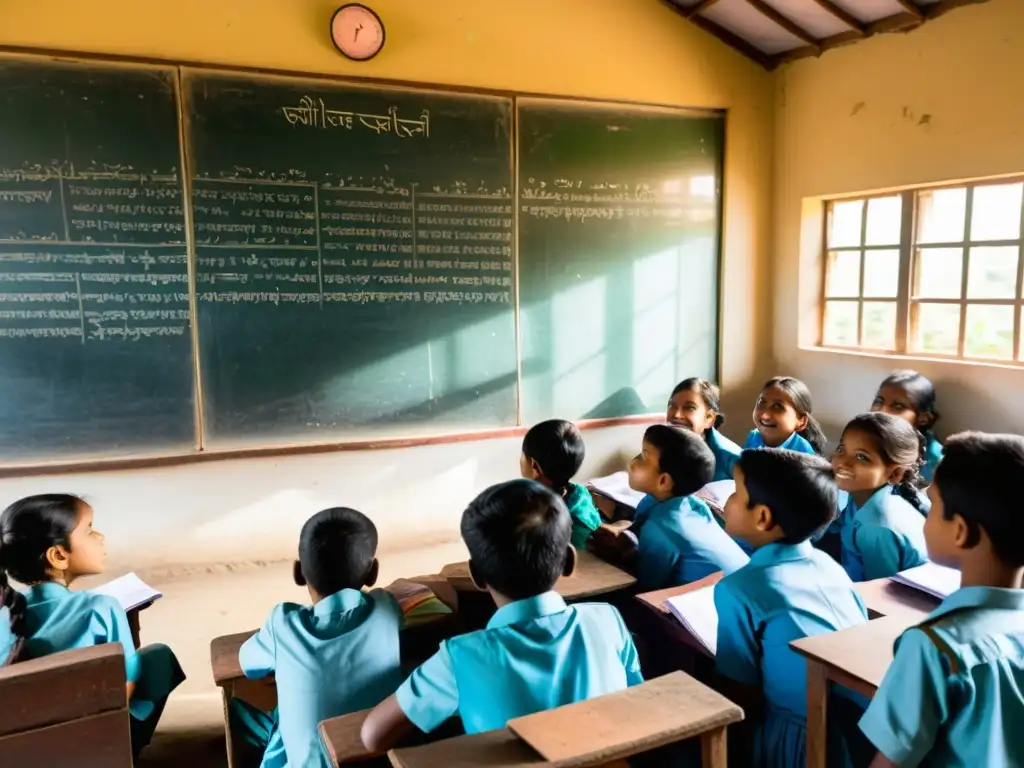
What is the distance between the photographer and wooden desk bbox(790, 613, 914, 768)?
1147 millimetres

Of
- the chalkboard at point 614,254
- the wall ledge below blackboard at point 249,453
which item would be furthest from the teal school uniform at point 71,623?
the chalkboard at point 614,254

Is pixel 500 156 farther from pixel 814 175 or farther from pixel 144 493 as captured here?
pixel 144 493

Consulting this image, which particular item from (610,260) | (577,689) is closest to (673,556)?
(577,689)

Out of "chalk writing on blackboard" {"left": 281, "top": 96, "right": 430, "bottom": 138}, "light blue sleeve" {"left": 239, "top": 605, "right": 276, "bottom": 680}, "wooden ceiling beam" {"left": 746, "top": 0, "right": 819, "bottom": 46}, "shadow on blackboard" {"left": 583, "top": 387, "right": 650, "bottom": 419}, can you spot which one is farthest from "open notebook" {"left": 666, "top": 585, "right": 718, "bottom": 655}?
"wooden ceiling beam" {"left": 746, "top": 0, "right": 819, "bottom": 46}

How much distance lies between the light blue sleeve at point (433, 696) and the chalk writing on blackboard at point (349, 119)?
2823 mm

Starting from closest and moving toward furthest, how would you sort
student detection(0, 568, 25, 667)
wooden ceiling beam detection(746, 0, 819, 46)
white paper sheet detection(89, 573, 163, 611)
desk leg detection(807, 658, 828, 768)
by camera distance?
desk leg detection(807, 658, 828, 768) → student detection(0, 568, 25, 667) → white paper sheet detection(89, 573, 163, 611) → wooden ceiling beam detection(746, 0, 819, 46)

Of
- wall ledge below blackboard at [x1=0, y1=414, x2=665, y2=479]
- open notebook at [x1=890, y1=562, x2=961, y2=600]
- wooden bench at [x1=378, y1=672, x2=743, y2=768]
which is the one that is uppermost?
wooden bench at [x1=378, y1=672, x2=743, y2=768]

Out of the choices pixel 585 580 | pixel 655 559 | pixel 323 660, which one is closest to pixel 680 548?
pixel 655 559

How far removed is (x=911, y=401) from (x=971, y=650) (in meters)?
2.59

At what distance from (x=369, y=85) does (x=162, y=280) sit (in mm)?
1269

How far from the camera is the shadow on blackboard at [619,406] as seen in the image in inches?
161

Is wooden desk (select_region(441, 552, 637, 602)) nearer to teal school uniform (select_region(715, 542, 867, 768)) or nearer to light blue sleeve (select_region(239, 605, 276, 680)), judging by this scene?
teal school uniform (select_region(715, 542, 867, 768))

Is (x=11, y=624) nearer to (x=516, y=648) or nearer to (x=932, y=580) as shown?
(x=516, y=648)

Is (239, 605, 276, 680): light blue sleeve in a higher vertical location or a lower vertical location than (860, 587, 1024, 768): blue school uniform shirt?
lower
